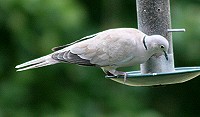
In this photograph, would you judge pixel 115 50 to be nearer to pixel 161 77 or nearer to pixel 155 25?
pixel 161 77

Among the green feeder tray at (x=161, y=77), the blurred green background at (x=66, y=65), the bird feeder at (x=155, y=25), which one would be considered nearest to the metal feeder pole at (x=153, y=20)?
the bird feeder at (x=155, y=25)

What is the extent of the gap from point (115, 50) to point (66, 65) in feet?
6.38

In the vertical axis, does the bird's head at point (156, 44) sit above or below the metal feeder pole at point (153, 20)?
below

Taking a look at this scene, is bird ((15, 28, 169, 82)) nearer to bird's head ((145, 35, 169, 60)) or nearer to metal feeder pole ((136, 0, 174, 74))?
bird's head ((145, 35, 169, 60))

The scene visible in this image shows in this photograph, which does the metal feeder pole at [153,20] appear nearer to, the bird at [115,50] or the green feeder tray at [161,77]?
the bird at [115,50]

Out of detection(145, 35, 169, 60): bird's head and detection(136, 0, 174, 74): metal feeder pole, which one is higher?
detection(136, 0, 174, 74): metal feeder pole

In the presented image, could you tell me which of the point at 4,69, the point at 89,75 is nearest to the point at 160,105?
the point at 89,75

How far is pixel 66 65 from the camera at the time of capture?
7.95 m

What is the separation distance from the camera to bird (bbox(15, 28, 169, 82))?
6.01m

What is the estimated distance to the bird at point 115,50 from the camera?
19.7 feet

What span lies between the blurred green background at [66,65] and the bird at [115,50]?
1129 millimetres

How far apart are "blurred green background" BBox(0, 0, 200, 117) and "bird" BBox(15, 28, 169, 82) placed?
44.4 inches

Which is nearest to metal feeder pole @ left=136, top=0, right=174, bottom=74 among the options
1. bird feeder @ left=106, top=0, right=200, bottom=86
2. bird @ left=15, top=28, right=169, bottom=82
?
bird feeder @ left=106, top=0, right=200, bottom=86

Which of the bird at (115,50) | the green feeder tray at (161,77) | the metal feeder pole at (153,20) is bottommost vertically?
the green feeder tray at (161,77)
